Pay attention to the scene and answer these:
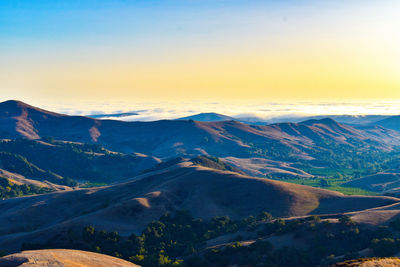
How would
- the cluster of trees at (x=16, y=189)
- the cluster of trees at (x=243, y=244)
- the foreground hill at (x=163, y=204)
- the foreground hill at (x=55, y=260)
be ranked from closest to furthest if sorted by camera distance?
the foreground hill at (x=55, y=260) < the cluster of trees at (x=243, y=244) < the foreground hill at (x=163, y=204) < the cluster of trees at (x=16, y=189)

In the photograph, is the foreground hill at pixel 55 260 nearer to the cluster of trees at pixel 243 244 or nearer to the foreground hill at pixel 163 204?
the cluster of trees at pixel 243 244

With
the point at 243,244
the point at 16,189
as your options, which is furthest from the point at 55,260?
the point at 16,189

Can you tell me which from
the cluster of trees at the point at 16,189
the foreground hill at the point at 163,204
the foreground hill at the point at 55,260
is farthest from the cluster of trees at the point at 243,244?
the cluster of trees at the point at 16,189

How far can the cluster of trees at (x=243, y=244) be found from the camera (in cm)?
6600

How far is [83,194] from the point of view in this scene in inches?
5187

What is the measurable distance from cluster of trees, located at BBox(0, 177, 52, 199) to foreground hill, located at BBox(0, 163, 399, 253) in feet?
172

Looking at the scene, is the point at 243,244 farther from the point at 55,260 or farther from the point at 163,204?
the point at 163,204

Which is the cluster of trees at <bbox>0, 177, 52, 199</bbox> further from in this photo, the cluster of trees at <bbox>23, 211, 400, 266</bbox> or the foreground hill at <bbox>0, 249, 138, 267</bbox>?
the foreground hill at <bbox>0, 249, 138, 267</bbox>

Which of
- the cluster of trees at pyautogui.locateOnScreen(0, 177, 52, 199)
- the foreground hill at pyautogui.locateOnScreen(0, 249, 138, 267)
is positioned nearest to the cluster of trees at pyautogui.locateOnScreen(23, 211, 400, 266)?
the foreground hill at pyautogui.locateOnScreen(0, 249, 138, 267)

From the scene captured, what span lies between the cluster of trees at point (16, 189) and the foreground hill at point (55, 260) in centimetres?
14119

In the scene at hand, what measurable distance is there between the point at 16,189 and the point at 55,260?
156766 mm

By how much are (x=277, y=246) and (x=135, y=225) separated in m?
37.3

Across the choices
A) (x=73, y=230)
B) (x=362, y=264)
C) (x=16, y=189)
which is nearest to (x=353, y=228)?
(x=362, y=264)

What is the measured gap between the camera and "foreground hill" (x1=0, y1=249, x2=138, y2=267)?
150 ft
